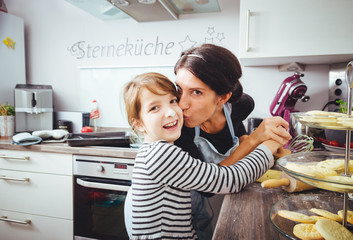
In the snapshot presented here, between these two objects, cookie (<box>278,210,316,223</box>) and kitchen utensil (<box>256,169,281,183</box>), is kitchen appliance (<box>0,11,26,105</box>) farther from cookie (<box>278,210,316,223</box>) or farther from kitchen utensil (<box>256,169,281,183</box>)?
cookie (<box>278,210,316,223</box>)

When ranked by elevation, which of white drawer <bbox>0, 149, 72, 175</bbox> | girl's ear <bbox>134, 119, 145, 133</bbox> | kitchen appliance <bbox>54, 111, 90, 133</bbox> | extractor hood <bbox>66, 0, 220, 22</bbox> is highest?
extractor hood <bbox>66, 0, 220, 22</bbox>

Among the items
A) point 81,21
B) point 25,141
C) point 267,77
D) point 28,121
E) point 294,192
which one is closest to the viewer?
point 294,192

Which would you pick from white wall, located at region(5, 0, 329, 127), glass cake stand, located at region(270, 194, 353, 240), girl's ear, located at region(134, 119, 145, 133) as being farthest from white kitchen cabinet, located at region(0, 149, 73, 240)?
glass cake stand, located at region(270, 194, 353, 240)

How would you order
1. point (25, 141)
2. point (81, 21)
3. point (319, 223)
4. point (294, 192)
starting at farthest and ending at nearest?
point (81, 21), point (25, 141), point (294, 192), point (319, 223)

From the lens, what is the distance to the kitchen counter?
51cm

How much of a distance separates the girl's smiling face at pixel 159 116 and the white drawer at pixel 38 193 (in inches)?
37.4

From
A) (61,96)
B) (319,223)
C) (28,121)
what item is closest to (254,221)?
(319,223)

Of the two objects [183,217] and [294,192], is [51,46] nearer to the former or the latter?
[183,217]

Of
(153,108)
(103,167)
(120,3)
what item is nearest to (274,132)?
(153,108)

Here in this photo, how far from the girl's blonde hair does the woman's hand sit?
30 cm

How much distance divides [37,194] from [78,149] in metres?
0.42

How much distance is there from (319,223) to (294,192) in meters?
0.29

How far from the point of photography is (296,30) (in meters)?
1.29

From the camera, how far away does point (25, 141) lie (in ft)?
4.75
